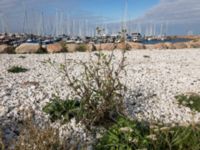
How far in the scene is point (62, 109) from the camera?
18.3 ft

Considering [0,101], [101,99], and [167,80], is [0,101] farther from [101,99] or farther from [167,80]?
[167,80]

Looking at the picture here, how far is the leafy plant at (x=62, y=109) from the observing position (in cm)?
540

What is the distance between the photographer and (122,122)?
4672mm

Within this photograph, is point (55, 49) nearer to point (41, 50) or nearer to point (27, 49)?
point (41, 50)

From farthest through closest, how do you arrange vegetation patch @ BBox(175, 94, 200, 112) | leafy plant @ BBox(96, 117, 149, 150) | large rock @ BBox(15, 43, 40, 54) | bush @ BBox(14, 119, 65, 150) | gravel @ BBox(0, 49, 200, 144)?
large rock @ BBox(15, 43, 40, 54)
vegetation patch @ BBox(175, 94, 200, 112)
gravel @ BBox(0, 49, 200, 144)
leafy plant @ BBox(96, 117, 149, 150)
bush @ BBox(14, 119, 65, 150)

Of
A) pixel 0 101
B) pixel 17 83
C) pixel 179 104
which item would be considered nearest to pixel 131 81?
pixel 179 104

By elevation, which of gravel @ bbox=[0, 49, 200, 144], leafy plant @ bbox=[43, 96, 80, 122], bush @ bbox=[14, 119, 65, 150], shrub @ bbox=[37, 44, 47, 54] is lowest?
shrub @ bbox=[37, 44, 47, 54]

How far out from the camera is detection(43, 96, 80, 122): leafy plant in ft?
17.7

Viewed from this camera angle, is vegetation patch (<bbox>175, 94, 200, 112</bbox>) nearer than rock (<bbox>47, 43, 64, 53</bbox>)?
Yes

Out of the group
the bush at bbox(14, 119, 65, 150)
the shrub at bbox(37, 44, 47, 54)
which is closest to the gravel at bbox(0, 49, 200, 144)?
the bush at bbox(14, 119, 65, 150)

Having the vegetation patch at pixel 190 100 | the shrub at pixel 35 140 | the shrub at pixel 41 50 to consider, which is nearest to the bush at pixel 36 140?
the shrub at pixel 35 140

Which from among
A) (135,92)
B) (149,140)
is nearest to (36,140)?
(149,140)

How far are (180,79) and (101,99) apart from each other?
14.3 feet

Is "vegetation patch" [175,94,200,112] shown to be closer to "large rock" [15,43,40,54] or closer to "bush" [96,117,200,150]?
"bush" [96,117,200,150]
